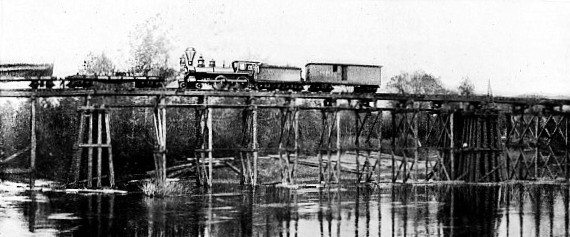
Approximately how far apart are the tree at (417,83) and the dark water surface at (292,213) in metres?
38.7

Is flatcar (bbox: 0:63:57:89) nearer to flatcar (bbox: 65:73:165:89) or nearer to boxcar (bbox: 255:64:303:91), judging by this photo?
flatcar (bbox: 65:73:165:89)

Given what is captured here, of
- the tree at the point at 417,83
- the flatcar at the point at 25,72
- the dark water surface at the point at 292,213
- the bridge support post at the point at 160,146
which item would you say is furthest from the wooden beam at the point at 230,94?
the tree at the point at 417,83

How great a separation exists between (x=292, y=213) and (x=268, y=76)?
9867mm

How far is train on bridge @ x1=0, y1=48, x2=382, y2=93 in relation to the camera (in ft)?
87.4

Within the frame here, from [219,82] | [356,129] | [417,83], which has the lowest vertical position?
[356,129]

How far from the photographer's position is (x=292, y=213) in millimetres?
20422

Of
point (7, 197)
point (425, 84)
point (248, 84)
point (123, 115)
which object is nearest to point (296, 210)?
point (248, 84)

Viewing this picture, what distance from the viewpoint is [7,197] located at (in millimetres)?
24641

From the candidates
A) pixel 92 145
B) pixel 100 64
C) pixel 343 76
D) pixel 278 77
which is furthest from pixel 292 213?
pixel 100 64

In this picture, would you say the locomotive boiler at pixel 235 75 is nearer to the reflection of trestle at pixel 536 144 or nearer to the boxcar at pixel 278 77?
the boxcar at pixel 278 77

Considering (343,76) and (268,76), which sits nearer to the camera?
(268,76)

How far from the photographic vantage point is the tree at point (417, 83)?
218 feet

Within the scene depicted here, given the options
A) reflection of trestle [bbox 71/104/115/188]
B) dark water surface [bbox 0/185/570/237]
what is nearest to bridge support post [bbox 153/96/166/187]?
dark water surface [bbox 0/185/570/237]

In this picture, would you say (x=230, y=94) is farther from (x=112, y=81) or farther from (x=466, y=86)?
(x=466, y=86)
